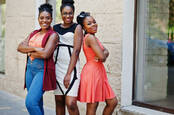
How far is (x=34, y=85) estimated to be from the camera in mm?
4215

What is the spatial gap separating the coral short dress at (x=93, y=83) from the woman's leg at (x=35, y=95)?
520 mm

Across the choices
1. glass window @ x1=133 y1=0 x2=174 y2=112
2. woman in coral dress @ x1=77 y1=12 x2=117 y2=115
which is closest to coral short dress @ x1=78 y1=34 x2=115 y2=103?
woman in coral dress @ x1=77 y1=12 x2=117 y2=115

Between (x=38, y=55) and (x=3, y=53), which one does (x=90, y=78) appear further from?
(x=3, y=53)

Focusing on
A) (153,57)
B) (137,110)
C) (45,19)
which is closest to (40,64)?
(45,19)

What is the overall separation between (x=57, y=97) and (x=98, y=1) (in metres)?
2.10

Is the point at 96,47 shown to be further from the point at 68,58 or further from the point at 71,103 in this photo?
the point at 71,103

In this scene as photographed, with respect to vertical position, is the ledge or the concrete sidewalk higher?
the ledge

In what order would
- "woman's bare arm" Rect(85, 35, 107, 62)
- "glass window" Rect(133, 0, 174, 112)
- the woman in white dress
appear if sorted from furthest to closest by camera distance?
1. "glass window" Rect(133, 0, 174, 112)
2. the woman in white dress
3. "woman's bare arm" Rect(85, 35, 107, 62)

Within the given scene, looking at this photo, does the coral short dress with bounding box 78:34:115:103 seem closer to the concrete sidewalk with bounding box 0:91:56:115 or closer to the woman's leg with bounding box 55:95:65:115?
the woman's leg with bounding box 55:95:65:115

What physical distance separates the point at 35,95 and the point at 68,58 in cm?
62

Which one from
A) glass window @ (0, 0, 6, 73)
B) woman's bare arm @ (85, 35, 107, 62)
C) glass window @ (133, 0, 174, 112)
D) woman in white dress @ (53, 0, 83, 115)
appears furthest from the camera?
glass window @ (0, 0, 6, 73)

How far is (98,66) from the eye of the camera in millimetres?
4281

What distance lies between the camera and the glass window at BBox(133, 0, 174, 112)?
5.64 metres

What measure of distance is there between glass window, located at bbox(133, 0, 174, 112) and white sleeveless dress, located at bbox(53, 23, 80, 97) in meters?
1.63
